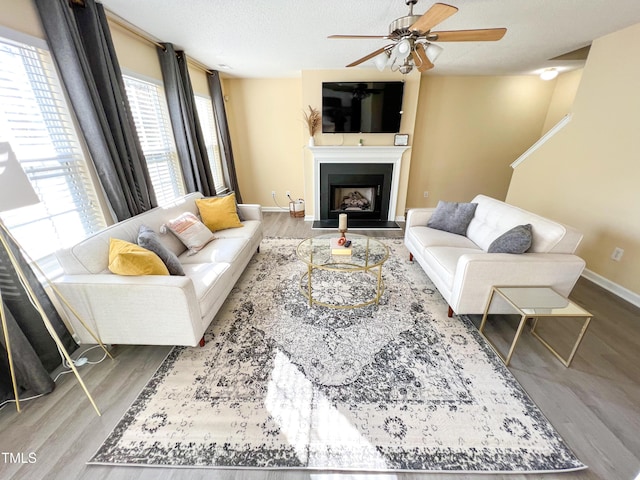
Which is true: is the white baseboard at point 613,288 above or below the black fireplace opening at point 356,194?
below

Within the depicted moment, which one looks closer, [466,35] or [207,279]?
[466,35]

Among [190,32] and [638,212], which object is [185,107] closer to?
[190,32]

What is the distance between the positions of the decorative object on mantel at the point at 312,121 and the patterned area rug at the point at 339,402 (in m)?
3.07

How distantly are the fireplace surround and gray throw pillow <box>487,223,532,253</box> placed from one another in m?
2.45

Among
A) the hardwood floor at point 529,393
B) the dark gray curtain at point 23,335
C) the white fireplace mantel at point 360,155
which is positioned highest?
the white fireplace mantel at point 360,155

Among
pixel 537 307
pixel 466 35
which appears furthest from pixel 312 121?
pixel 537 307

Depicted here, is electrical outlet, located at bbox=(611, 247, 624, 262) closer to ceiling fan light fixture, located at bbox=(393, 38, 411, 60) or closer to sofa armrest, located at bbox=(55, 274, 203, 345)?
ceiling fan light fixture, located at bbox=(393, 38, 411, 60)

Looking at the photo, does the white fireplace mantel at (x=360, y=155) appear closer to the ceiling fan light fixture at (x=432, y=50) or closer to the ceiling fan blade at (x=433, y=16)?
the ceiling fan light fixture at (x=432, y=50)

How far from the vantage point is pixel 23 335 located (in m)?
1.47

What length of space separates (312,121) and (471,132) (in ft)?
9.42

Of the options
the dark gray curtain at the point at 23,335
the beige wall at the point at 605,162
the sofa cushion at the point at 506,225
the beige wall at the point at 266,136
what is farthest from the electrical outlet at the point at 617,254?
the dark gray curtain at the point at 23,335

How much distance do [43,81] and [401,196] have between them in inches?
172

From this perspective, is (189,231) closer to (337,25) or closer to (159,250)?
(159,250)

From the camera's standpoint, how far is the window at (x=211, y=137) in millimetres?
4080
